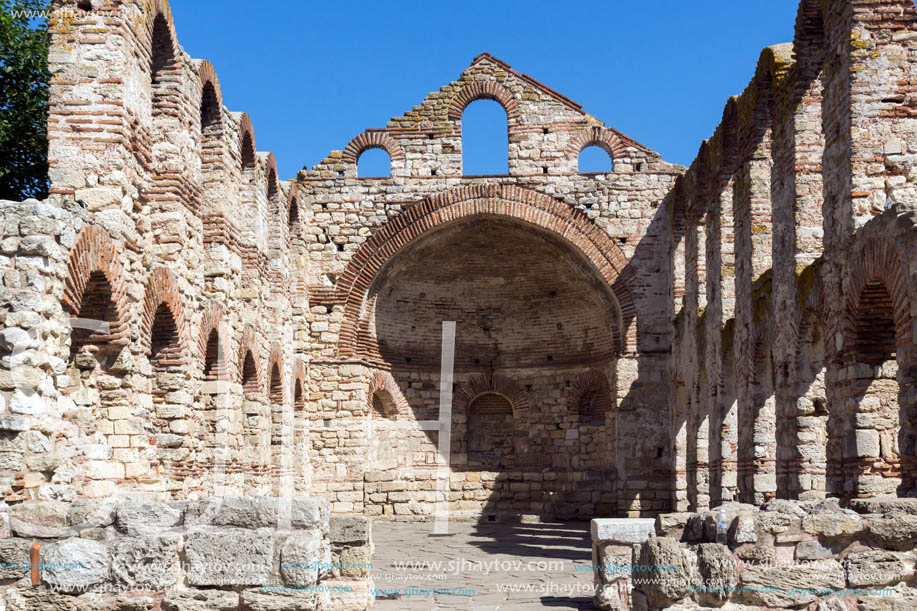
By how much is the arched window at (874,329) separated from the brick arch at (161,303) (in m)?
6.40

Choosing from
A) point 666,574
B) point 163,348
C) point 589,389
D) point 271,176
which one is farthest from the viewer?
point 589,389

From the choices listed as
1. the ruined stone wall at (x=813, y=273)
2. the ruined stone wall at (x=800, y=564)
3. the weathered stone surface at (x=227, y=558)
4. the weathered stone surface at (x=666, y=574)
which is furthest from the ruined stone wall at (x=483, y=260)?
the ruined stone wall at (x=800, y=564)

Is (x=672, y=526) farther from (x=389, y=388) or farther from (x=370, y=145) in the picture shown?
(x=370, y=145)

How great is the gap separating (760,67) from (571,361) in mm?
8568

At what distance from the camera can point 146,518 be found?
5.57 m

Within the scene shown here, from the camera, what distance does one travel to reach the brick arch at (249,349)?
12.2 m

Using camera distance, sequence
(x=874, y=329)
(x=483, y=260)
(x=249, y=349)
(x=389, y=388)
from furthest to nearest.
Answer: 1. (x=483, y=260)
2. (x=389, y=388)
3. (x=249, y=349)
4. (x=874, y=329)

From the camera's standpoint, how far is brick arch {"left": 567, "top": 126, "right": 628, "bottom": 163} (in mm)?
18000

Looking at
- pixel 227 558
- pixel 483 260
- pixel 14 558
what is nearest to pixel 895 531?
pixel 227 558

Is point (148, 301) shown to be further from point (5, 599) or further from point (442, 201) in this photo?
point (442, 201)

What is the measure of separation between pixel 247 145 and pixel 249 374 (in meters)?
→ 3.10

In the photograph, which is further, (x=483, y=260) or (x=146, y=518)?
(x=483, y=260)

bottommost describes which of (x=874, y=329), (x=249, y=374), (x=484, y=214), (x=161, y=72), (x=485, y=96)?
(x=249, y=374)

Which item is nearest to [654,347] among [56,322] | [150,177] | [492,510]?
[492,510]
